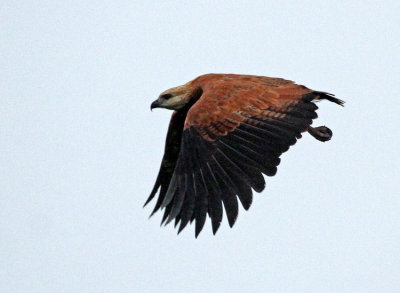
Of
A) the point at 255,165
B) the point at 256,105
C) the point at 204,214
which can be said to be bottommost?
the point at 204,214

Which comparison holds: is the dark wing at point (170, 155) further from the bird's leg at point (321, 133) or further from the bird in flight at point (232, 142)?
the bird's leg at point (321, 133)

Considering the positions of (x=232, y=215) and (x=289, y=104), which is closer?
(x=232, y=215)

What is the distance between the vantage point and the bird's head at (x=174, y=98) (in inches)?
551

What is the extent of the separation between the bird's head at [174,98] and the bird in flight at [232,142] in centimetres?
105

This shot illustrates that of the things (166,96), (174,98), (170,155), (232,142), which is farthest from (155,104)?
(232,142)

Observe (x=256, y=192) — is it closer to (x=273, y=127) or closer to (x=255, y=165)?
(x=255, y=165)

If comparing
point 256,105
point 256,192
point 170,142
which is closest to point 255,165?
point 256,192

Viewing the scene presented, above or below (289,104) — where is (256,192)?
below

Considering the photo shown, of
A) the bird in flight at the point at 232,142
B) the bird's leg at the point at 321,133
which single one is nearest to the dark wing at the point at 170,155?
the bird in flight at the point at 232,142

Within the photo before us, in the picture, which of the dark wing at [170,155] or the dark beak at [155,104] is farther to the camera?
the dark beak at [155,104]

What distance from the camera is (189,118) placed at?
1188 cm

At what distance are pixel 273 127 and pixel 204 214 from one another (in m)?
1.59

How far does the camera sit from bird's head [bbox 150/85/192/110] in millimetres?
13992

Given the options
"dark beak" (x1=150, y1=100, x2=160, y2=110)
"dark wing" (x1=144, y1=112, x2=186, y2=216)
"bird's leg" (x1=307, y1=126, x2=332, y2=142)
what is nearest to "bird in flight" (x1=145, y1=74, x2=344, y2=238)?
"bird's leg" (x1=307, y1=126, x2=332, y2=142)
